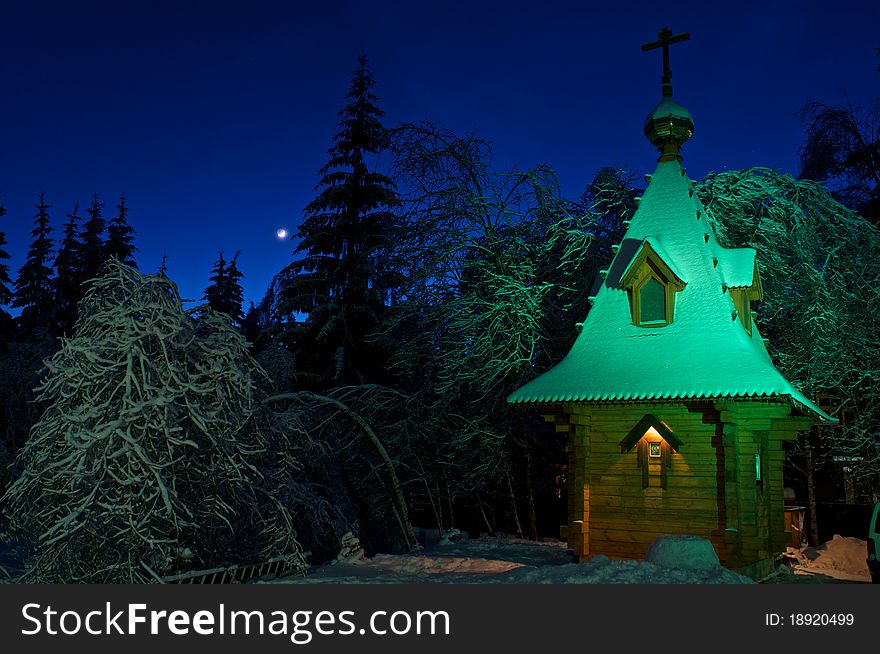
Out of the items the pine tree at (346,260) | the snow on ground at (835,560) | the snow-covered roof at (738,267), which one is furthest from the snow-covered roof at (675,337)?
the pine tree at (346,260)

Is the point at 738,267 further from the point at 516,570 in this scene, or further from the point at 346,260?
the point at 346,260

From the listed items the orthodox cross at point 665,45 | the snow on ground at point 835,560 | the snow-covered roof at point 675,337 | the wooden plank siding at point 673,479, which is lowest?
the snow on ground at point 835,560

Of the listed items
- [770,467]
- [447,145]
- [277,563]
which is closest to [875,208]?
[770,467]

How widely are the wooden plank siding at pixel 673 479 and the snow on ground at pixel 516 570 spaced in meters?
1.29

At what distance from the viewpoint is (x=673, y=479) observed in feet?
42.9

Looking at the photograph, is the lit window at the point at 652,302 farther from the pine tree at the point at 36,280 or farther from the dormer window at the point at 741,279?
the pine tree at the point at 36,280

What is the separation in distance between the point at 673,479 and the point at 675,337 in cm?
248

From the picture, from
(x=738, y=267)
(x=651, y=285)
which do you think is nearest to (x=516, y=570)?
(x=651, y=285)

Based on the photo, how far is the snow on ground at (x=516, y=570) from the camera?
9.19 m

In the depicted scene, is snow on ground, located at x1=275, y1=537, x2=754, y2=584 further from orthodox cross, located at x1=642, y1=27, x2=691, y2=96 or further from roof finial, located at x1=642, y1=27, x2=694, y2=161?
orthodox cross, located at x1=642, y1=27, x2=691, y2=96

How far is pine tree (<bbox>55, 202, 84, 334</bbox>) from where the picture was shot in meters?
32.6

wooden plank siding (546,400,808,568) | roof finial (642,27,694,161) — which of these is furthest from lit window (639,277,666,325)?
roof finial (642,27,694,161)

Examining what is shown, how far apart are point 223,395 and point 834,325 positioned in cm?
1331

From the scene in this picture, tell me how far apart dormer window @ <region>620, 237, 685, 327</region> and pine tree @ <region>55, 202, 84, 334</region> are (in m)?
25.4
